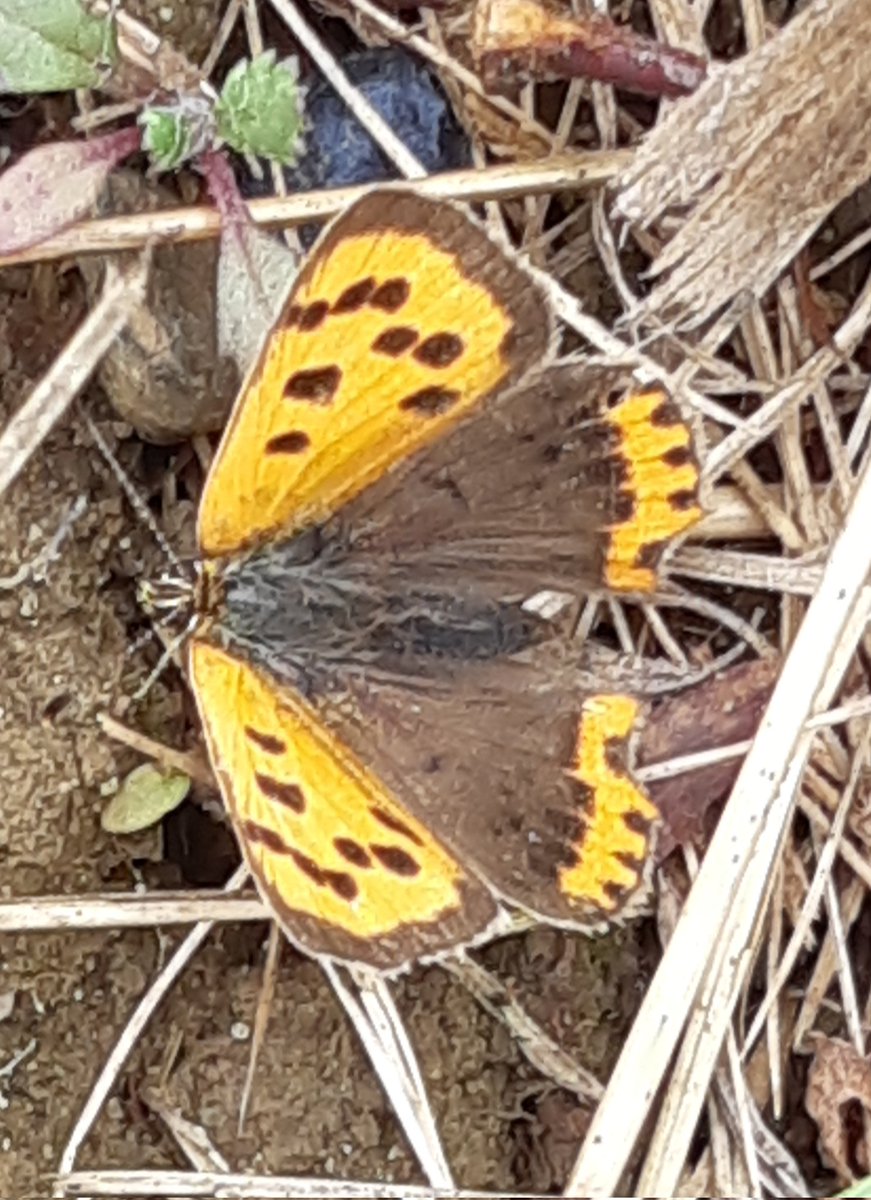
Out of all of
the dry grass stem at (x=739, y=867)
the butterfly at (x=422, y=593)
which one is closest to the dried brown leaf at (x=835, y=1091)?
the dry grass stem at (x=739, y=867)

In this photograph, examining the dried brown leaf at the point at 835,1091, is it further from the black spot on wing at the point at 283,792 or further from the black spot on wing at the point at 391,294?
the black spot on wing at the point at 391,294

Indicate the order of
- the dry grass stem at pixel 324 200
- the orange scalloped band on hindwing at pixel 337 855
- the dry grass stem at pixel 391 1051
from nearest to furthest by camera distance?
the orange scalloped band on hindwing at pixel 337 855, the dry grass stem at pixel 324 200, the dry grass stem at pixel 391 1051

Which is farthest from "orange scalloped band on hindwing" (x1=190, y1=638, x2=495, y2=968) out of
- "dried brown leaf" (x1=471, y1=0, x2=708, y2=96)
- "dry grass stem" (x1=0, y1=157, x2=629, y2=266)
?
"dried brown leaf" (x1=471, y1=0, x2=708, y2=96)

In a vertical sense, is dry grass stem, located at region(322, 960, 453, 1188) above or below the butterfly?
below

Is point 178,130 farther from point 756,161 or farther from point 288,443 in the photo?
point 756,161

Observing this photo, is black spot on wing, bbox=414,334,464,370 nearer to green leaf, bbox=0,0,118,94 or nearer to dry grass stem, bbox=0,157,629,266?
dry grass stem, bbox=0,157,629,266

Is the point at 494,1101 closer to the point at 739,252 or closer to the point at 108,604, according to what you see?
the point at 108,604

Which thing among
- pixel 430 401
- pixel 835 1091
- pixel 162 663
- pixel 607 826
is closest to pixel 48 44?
pixel 430 401

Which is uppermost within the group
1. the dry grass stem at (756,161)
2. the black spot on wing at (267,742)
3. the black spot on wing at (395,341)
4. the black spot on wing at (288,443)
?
the black spot on wing at (395,341)
